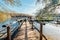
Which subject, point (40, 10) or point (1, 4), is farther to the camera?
point (40, 10)

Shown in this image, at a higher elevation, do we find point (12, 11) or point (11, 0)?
point (11, 0)

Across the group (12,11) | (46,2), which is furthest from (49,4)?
(12,11)

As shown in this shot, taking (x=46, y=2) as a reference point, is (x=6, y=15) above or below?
below

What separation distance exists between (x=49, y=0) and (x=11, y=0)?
2.67 m

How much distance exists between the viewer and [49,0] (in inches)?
231

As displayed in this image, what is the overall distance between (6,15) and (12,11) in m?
0.19

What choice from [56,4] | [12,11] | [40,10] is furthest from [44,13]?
[12,11]

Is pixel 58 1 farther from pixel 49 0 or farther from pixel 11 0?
pixel 11 0

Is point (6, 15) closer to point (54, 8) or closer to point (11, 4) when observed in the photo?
point (11, 4)

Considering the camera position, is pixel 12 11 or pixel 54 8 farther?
pixel 54 8

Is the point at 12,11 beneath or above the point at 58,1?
beneath

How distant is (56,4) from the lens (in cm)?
569

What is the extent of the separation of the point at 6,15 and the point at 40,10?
239cm

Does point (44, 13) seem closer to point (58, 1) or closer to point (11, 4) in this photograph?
point (58, 1)
